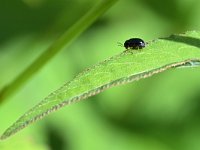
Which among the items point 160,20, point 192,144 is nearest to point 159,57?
point 192,144

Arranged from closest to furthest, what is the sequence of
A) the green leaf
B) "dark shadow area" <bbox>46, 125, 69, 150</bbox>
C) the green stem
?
the green leaf < the green stem < "dark shadow area" <bbox>46, 125, 69, 150</bbox>

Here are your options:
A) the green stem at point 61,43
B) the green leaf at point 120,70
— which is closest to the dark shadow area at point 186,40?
the green leaf at point 120,70

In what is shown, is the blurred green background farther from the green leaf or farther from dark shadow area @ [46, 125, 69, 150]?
the green leaf

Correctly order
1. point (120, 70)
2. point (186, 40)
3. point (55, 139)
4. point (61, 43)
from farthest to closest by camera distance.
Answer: point (55, 139) < point (61, 43) < point (186, 40) < point (120, 70)

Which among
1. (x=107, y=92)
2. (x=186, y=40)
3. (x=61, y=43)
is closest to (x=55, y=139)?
(x=107, y=92)

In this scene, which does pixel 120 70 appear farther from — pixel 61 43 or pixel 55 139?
pixel 55 139

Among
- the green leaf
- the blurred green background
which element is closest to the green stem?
the green leaf

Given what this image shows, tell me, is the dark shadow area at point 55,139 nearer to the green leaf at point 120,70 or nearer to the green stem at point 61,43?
the green stem at point 61,43
